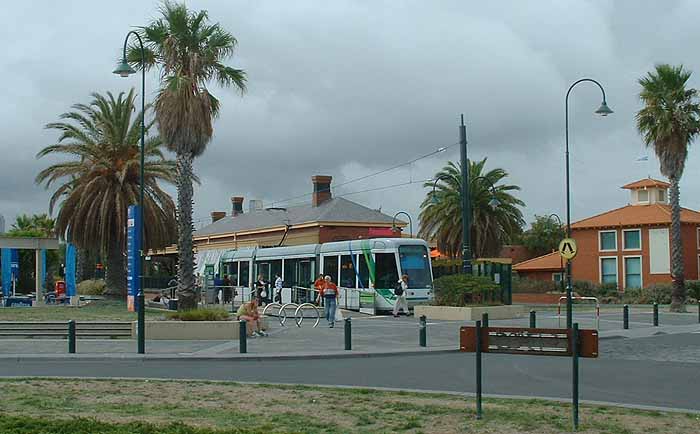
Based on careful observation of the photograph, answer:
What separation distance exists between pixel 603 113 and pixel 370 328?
1262 centimetres

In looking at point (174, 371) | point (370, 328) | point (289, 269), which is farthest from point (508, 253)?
point (174, 371)

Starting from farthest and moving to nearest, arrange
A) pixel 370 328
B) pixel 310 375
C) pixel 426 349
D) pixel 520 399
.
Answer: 1. pixel 370 328
2. pixel 426 349
3. pixel 310 375
4. pixel 520 399

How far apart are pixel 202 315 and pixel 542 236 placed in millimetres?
63677

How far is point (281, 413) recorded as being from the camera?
37.8 feet

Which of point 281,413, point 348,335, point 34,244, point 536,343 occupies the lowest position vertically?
point 281,413

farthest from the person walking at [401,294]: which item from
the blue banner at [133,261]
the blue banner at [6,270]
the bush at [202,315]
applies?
the blue banner at [6,270]

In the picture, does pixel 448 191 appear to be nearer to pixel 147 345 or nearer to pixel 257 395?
pixel 147 345

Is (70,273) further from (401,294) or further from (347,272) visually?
(401,294)

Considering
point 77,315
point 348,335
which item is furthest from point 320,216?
point 348,335

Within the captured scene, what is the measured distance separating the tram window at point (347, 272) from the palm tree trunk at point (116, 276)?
11681mm

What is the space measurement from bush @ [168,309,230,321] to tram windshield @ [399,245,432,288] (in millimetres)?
12162

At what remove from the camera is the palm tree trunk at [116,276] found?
43781mm

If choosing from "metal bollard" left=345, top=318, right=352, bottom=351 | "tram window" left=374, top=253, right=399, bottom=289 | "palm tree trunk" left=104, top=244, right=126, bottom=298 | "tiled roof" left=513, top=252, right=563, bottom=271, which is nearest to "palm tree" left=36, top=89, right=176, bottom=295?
"palm tree trunk" left=104, top=244, right=126, bottom=298

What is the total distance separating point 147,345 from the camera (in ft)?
77.8
